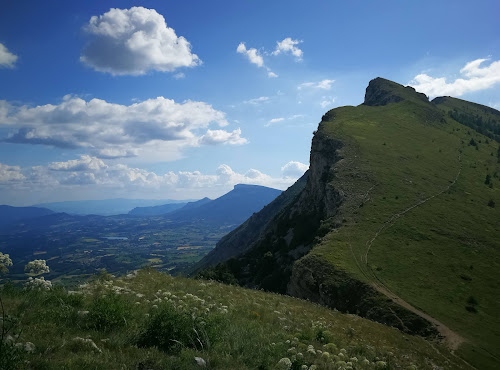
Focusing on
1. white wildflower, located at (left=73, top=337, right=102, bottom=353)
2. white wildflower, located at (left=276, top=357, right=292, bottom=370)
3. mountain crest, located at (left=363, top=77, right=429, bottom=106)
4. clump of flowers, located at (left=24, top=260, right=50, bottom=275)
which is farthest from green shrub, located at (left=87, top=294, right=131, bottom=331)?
mountain crest, located at (left=363, top=77, right=429, bottom=106)

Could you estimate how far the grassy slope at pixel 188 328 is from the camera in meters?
8.80

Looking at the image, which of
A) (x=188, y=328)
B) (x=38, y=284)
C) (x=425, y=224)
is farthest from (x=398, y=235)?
(x=38, y=284)

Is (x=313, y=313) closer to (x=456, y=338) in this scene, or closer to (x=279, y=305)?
(x=279, y=305)

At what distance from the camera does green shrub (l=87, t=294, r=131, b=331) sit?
36.3 ft

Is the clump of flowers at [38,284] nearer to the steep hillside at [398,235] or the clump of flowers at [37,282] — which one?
the clump of flowers at [37,282]

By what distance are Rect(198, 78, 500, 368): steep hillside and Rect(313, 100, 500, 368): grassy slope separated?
0.21 meters

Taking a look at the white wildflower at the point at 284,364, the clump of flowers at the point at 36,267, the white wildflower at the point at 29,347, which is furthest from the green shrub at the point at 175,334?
the clump of flowers at the point at 36,267

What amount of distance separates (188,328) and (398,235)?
5172 centimetres

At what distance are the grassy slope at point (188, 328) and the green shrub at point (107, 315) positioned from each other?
0.11ft

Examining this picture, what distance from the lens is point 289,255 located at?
79.9 meters

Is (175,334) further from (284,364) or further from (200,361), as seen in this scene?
(284,364)

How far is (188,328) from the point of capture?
10805mm

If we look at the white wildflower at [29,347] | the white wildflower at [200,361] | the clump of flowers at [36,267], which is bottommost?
the white wildflower at [200,361]

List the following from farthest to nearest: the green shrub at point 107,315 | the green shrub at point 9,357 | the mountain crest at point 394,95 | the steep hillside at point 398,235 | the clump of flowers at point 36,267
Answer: the mountain crest at point 394,95
the steep hillside at point 398,235
the clump of flowers at point 36,267
the green shrub at point 107,315
the green shrub at point 9,357
